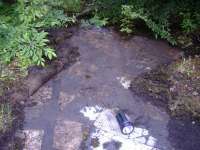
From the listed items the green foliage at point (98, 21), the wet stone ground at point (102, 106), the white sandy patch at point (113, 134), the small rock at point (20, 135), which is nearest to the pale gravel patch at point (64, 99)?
the wet stone ground at point (102, 106)

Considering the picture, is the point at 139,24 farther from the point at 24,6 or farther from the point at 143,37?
the point at 24,6

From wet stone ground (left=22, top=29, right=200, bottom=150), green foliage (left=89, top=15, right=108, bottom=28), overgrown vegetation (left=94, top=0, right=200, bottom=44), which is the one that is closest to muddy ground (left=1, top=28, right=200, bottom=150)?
wet stone ground (left=22, top=29, right=200, bottom=150)

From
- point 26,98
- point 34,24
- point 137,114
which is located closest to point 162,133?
point 137,114

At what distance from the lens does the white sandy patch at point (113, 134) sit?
380 centimetres

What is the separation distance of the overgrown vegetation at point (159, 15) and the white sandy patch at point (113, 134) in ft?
4.63

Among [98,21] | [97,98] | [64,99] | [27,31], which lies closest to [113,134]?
[97,98]

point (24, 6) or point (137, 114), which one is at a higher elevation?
point (24, 6)

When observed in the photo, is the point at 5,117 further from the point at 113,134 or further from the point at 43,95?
the point at 113,134

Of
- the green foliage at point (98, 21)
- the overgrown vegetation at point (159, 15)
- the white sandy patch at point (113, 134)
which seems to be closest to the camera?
the white sandy patch at point (113, 134)

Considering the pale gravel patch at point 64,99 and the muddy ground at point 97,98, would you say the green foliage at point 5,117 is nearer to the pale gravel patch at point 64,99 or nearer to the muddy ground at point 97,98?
the muddy ground at point 97,98

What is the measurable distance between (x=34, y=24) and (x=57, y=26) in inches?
20.2

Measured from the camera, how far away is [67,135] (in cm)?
393

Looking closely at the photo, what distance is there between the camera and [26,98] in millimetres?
4355

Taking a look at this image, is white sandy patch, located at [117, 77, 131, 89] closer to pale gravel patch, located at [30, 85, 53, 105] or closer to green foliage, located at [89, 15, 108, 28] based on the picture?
pale gravel patch, located at [30, 85, 53, 105]
